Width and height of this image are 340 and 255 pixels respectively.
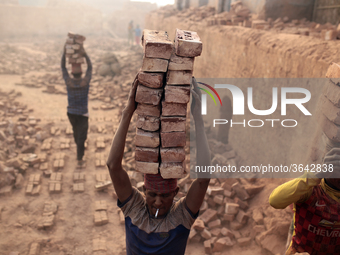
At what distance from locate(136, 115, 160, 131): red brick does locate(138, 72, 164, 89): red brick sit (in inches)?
10.1

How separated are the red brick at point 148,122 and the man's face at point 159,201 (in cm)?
53

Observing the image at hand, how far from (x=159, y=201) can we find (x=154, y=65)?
41.8 inches

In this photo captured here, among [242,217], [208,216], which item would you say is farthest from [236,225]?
[208,216]

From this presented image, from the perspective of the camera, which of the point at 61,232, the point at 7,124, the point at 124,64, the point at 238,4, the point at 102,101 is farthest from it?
the point at 124,64

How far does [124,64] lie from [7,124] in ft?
28.9

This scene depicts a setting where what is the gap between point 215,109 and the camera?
8125mm

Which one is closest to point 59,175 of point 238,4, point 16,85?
point 238,4

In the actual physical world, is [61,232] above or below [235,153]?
below

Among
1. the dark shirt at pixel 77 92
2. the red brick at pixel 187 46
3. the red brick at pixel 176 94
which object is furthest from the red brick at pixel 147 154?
the dark shirt at pixel 77 92

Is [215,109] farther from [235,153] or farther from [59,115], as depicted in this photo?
[59,115]

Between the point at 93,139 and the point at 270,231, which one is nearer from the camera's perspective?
the point at 270,231

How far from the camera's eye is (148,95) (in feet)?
6.63

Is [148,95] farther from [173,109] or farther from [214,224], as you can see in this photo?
[214,224]

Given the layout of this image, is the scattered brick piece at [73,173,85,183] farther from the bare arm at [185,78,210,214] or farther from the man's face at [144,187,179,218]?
the bare arm at [185,78,210,214]
